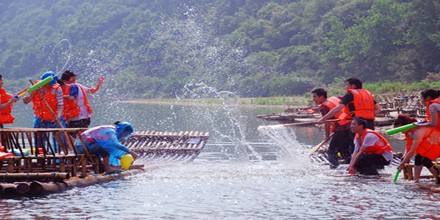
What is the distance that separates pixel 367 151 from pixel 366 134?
0.97ft

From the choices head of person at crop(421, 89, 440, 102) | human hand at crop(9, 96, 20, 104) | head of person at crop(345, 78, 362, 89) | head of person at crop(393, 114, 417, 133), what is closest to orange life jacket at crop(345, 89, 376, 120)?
head of person at crop(345, 78, 362, 89)

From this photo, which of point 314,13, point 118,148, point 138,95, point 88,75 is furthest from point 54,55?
point 118,148

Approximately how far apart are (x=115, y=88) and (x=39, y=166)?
245 ft

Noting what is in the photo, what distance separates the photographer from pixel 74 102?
580 inches

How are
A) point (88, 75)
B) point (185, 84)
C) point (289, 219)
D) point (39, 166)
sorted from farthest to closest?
point (88, 75), point (185, 84), point (39, 166), point (289, 219)

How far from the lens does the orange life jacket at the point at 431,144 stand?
40.0 ft

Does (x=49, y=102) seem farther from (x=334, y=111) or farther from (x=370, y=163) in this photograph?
(x=370, y=163)

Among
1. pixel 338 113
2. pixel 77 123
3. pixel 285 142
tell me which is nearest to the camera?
pixel 338 113

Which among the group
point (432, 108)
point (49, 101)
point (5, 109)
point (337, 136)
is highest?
point (49, 101)

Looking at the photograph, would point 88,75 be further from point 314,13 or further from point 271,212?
point 271,212

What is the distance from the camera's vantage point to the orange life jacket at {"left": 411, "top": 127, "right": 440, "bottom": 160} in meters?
12.2

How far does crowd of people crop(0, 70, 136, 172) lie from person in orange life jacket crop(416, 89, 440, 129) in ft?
14.7

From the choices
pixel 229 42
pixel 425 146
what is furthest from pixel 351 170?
pixel 229 42

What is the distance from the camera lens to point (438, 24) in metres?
55.0
